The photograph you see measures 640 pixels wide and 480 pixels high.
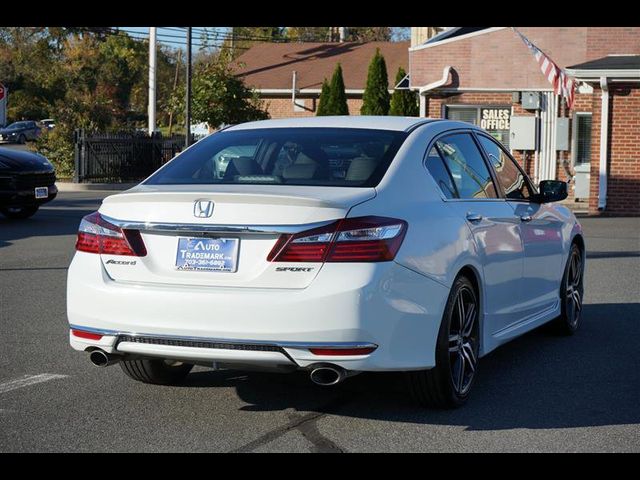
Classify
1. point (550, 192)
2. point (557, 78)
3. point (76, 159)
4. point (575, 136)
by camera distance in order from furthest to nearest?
point (76, 159) → point (575, 136) → point (557, 78) → point (550, 192)

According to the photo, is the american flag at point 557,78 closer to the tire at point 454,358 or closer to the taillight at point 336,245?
the tire at point 454,358

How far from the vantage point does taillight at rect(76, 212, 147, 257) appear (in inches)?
234

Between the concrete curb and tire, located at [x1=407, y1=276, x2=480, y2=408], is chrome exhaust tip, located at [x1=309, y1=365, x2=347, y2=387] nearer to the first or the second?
tire, located at [x1=407, y1=276, x2=480, y2=408]

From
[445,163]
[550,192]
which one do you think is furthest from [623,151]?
[445,163]

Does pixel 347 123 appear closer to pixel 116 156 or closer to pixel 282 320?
pixel 282 320

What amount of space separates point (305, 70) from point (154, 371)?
142 ft

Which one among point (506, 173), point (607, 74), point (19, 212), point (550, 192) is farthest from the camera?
point (607, 74)

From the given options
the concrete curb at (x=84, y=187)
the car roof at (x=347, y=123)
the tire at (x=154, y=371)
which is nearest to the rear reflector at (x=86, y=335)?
the tire at (x=154, y=371)

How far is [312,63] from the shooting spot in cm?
5047

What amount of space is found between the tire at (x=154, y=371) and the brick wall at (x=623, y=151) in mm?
18417

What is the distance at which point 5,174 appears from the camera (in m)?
18.5

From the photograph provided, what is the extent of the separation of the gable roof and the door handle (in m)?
40.0

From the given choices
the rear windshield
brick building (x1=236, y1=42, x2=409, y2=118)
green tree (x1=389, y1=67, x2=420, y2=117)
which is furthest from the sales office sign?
the rear windshield

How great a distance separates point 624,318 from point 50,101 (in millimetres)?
62684
